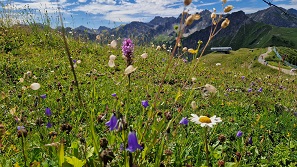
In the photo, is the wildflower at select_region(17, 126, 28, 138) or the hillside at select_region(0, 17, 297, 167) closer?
the wildflower at select_region(17, 126, 28, 138)

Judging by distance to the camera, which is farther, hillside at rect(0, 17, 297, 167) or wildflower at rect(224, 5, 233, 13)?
hillside at rect(0, 17, 297, 167)

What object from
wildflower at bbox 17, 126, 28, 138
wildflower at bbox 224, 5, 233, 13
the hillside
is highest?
wildflower at bbox 224, 5, 233, 13

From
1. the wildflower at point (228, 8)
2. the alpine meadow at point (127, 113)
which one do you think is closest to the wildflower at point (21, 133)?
the alpine meadow at point (127, 113)

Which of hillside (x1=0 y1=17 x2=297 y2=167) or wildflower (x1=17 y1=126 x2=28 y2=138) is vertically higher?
wildflower (x1=17 y1=126 x2=28 y2=138)

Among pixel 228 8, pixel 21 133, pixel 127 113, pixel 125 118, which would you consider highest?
pixel 228 8

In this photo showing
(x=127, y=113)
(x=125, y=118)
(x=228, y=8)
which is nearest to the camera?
(x=125, y=118)

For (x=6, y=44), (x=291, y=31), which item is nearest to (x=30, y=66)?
(x=6, y=44)

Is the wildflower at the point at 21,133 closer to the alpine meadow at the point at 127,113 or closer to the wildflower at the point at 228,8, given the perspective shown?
the alpine meadow at the point at 127,113

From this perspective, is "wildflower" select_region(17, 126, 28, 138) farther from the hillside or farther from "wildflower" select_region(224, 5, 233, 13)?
"wildflower" select_region(224, 5, 233, 13)

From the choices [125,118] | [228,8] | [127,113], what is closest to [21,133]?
[125,118]

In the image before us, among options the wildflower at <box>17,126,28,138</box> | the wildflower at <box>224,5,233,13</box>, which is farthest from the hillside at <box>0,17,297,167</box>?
the wildflower at <box>224,5,233,13</box>

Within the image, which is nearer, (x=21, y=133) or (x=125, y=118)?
(x=125, y=118)

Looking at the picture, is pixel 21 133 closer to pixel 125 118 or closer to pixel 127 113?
pixel 125 118

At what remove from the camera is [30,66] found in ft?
24.9
